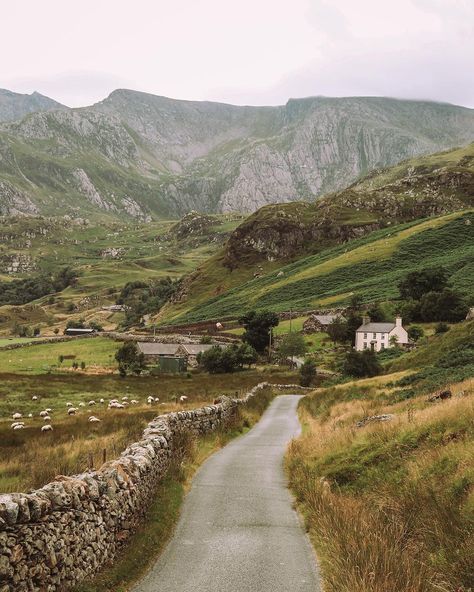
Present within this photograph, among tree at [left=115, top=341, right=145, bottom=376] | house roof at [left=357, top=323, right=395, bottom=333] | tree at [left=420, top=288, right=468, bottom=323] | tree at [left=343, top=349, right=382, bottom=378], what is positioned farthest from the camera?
tree at [left=420, top=288, right=468, bottom=323]

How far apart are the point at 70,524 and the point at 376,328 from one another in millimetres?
96405

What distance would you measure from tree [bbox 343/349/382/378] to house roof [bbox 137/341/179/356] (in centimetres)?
4802

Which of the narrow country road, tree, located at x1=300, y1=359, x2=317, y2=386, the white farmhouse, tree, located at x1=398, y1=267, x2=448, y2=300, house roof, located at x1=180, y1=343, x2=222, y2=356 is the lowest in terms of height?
tree, located at x1=300, y1=359, x2=317, y2=386

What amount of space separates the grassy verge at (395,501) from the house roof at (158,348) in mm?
89197

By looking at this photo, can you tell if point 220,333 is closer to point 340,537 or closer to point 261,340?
point 261,340

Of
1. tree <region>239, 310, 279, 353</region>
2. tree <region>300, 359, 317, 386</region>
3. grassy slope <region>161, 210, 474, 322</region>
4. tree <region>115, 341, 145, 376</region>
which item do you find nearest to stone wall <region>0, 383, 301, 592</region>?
tree <region>300, 359, 317, 386</region>

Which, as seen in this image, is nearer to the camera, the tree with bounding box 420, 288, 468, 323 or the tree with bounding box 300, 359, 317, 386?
the tree with bounding box 300, 359, 317, 386

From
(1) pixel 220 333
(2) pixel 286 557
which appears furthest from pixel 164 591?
(1) pixel 220 333

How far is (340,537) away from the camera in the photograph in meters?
10.2

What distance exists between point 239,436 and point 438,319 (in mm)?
83144

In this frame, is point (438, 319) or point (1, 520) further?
point (438, 319)

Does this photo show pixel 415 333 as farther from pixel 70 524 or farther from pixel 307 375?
pixel 70 524

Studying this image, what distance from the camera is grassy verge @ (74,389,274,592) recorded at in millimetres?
9227

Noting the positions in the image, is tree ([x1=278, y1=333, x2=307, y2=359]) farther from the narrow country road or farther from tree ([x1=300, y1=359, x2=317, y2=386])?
the narrow country road
